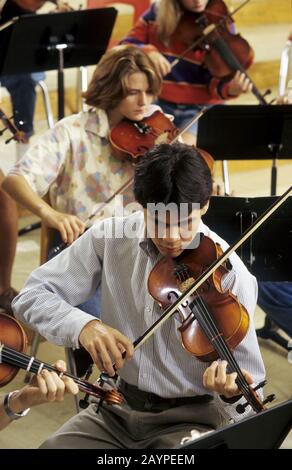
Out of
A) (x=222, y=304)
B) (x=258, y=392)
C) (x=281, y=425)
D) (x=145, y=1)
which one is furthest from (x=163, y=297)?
(x=145, y=1)

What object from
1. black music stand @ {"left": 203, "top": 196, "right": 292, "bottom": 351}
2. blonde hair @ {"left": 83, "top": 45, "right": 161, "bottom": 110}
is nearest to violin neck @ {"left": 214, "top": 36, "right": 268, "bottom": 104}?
blonde hair @ {"left": 83, "top": 45, "right": 161, "bottom": 110}

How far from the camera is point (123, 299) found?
80.7 inches

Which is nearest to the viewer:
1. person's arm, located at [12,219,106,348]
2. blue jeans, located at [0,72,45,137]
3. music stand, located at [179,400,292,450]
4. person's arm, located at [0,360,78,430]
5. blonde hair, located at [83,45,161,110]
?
music stand, located at [179,400,292,450]

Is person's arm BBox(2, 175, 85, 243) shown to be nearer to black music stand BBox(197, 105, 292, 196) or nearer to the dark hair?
black music stand BBox(197, 105, 292, 196)

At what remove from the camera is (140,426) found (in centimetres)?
197

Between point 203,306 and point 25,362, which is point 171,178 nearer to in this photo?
point 203,306

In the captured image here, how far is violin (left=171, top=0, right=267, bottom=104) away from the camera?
12.0ft

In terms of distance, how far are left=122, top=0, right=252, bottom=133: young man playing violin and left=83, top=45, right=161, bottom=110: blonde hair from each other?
0.82 m

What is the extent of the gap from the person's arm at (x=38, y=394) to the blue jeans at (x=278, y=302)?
1.00 metres

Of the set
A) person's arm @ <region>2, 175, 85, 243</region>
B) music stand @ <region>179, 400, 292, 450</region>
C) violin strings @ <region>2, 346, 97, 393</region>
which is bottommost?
person's arm @ <region>2, 175, 85, 243</region>

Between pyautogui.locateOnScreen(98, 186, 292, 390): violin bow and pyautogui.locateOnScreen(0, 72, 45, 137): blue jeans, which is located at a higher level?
pyautogui.locateOnScreen(98, 186, 292, 390): violin bow

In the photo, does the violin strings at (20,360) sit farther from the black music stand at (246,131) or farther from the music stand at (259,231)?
the black music stand at (246,131)

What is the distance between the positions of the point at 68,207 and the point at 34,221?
1349 mm

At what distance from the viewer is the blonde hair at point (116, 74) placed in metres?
2.77
